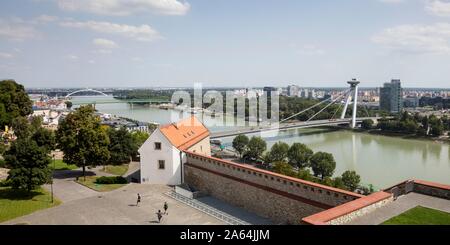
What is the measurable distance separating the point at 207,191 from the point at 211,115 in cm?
5223

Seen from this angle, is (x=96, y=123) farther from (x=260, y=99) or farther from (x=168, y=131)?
(x=260, y=99)

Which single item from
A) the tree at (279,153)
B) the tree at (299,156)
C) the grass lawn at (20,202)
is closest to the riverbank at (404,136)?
the tree at (299,156)

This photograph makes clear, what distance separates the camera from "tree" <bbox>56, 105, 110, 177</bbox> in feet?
49.9

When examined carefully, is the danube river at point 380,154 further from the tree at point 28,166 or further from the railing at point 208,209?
the tree at point 28,166

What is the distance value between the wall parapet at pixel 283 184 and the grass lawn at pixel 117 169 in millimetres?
4865

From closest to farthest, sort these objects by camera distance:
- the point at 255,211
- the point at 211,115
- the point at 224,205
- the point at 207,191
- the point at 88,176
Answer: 1. the point at 255,211
2. the point at 224,205
3. the point at 207,191
4. the point at 88,176
5. the point at 211,115

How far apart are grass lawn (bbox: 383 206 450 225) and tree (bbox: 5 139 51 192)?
10.3m

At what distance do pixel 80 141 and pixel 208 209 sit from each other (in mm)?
6519

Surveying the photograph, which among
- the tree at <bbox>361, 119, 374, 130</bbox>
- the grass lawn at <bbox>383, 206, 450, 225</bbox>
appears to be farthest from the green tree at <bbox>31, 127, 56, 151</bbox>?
the tree at <bbox>361, 119, 374, 130</bbox>

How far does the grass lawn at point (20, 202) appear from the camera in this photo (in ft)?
36.8

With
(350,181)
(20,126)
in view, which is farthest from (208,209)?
(20,126)
